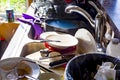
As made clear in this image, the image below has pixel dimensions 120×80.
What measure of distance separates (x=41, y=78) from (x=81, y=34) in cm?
39

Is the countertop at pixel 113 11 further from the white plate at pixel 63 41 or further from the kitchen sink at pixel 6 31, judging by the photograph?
the kitchen sink at pixel 6 31

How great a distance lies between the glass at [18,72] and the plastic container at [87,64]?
0.16 meters

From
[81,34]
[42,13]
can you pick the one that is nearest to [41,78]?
[81,34]

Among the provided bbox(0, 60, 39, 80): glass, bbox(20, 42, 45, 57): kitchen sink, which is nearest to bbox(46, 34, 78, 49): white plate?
bbox(20, 42, 45, 57): kitchen sink

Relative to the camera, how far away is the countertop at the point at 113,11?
→ 3.07ft

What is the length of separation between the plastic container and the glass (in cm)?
16

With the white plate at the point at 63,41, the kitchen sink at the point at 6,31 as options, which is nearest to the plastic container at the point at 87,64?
the white plate at the point at 63,41

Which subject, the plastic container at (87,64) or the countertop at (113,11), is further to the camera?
the countertop at (113,11)

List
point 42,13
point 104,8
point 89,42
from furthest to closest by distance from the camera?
point 42,13 → point 104,8 → point 89,42

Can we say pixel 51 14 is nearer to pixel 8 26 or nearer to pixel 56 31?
pixel 56 31

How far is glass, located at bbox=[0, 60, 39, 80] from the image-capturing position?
811 millimetres

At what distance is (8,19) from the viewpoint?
2.00 metres

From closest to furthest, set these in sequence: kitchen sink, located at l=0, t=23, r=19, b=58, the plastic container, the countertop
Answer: the plastic container → the countertop → kitchen sink, located at l=0, t=23, r=19, b=58

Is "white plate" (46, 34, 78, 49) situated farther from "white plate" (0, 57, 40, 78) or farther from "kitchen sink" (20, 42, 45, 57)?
"white plate" (0, 57, 40, 78)
